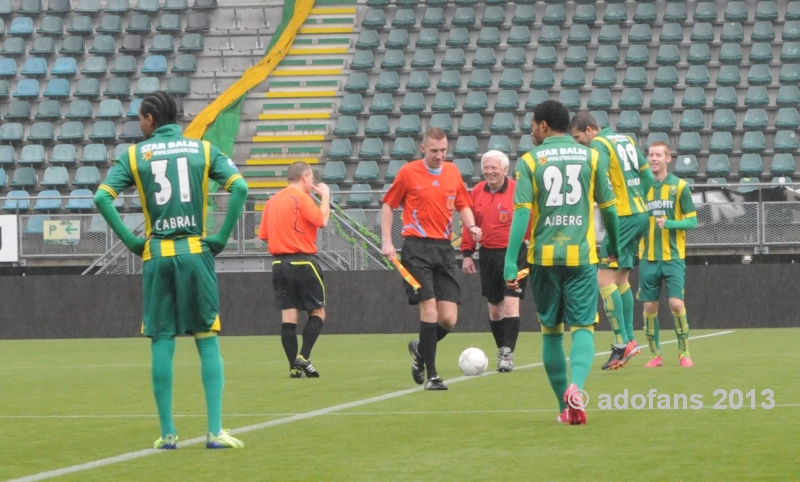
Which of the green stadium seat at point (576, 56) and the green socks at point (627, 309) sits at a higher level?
the green stadium seat at point (576, 56)

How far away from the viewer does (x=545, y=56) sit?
90.5 feet

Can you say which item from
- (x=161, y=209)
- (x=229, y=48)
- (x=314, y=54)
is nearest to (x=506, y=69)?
(x=314, y=54)

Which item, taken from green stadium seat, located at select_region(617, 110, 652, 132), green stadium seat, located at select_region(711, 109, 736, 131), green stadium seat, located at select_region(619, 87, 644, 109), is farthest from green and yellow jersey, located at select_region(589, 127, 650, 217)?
green stadium seat, located at select_region(619, 87, 644, 109)

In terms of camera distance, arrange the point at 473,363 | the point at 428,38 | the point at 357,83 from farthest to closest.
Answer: the point at 428,38
the point at 357,83
the point at 473,363

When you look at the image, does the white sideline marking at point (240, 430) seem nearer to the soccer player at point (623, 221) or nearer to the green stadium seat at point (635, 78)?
the soccer player at point (623, 221)

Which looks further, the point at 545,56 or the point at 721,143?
the point at 545,56

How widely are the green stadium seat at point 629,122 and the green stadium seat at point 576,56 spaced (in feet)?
6.28

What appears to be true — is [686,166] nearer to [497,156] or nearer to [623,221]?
[497,156]

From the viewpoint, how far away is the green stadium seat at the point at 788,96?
83.9ft

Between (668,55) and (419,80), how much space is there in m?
5.18

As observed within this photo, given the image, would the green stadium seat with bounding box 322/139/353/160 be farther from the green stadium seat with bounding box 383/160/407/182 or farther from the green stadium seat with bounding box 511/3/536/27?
the green stadium seat with bounding box 511/3/536/27

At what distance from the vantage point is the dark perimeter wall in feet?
63.2

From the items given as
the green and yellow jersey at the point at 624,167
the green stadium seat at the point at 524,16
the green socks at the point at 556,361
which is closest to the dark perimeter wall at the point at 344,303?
the green and yellow jersey at the point at 624,167

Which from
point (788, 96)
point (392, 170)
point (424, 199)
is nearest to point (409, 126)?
point (392, 170)
